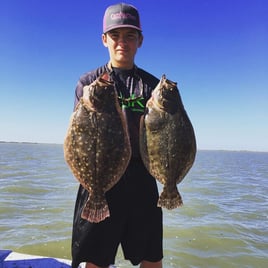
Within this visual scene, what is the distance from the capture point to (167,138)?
276 centimetres

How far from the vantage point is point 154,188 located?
3193 mm

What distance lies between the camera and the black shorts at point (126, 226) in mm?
3039

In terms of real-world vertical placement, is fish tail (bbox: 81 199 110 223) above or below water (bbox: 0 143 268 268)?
above

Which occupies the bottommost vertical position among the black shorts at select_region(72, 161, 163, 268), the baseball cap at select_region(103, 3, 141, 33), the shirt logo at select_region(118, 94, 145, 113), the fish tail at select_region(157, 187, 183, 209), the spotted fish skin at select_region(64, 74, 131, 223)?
the black shorts at select_region(72, 161, 163, 268)

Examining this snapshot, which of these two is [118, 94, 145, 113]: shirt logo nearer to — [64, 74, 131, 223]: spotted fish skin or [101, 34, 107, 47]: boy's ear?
[64, 74, 131, 223]: spotted fish skin

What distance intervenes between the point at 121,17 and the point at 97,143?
122 cm

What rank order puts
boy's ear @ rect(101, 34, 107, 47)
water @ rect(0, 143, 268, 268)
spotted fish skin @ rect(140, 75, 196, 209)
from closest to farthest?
spotted fish skin @ rect(140, 75, 196, 209)
boy's ear @ rect(101, 34, 107, 47)
water @ rect(0, 143, 268, 268)

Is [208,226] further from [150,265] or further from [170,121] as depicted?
[170,121]

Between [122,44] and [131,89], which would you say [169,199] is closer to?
[131,89]

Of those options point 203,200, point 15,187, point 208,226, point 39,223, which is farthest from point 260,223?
point 15,187

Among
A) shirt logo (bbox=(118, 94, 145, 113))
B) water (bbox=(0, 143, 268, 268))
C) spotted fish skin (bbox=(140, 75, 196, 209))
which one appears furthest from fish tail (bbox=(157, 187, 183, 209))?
water (bbox=(0, 143, 268, 268))

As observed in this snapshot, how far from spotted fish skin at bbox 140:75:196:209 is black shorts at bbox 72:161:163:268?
38 centimetres

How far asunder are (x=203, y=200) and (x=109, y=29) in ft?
41.6

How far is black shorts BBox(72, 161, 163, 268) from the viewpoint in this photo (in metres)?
3.04
